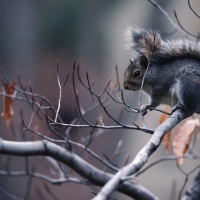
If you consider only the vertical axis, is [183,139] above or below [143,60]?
below

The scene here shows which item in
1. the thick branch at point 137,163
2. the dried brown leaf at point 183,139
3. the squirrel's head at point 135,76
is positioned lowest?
the dried brown leaf at point 183,139

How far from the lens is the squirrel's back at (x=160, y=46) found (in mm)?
2797

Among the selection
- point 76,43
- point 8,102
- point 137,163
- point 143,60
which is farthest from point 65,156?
point 76,43

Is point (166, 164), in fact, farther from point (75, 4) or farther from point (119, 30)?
point (75, 4)

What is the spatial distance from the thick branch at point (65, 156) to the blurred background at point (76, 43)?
4234 millimetres

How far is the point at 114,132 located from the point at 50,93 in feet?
3.41

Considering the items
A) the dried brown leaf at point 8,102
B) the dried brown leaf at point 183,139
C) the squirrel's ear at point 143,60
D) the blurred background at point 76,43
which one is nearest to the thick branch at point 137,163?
the dried brown leaf at point 183,139

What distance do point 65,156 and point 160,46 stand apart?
89 centimetres

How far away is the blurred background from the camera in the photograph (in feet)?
22.9

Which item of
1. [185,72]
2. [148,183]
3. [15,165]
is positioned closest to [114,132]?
[148,183]

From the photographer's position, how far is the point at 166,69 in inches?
113

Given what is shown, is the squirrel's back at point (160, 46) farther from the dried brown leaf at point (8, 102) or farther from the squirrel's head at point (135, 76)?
the dried brown leaf at point (8, 102)

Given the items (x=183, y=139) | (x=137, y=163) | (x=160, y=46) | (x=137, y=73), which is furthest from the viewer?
(x=137, y=73)

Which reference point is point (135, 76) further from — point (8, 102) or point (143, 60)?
point (8, 102)
